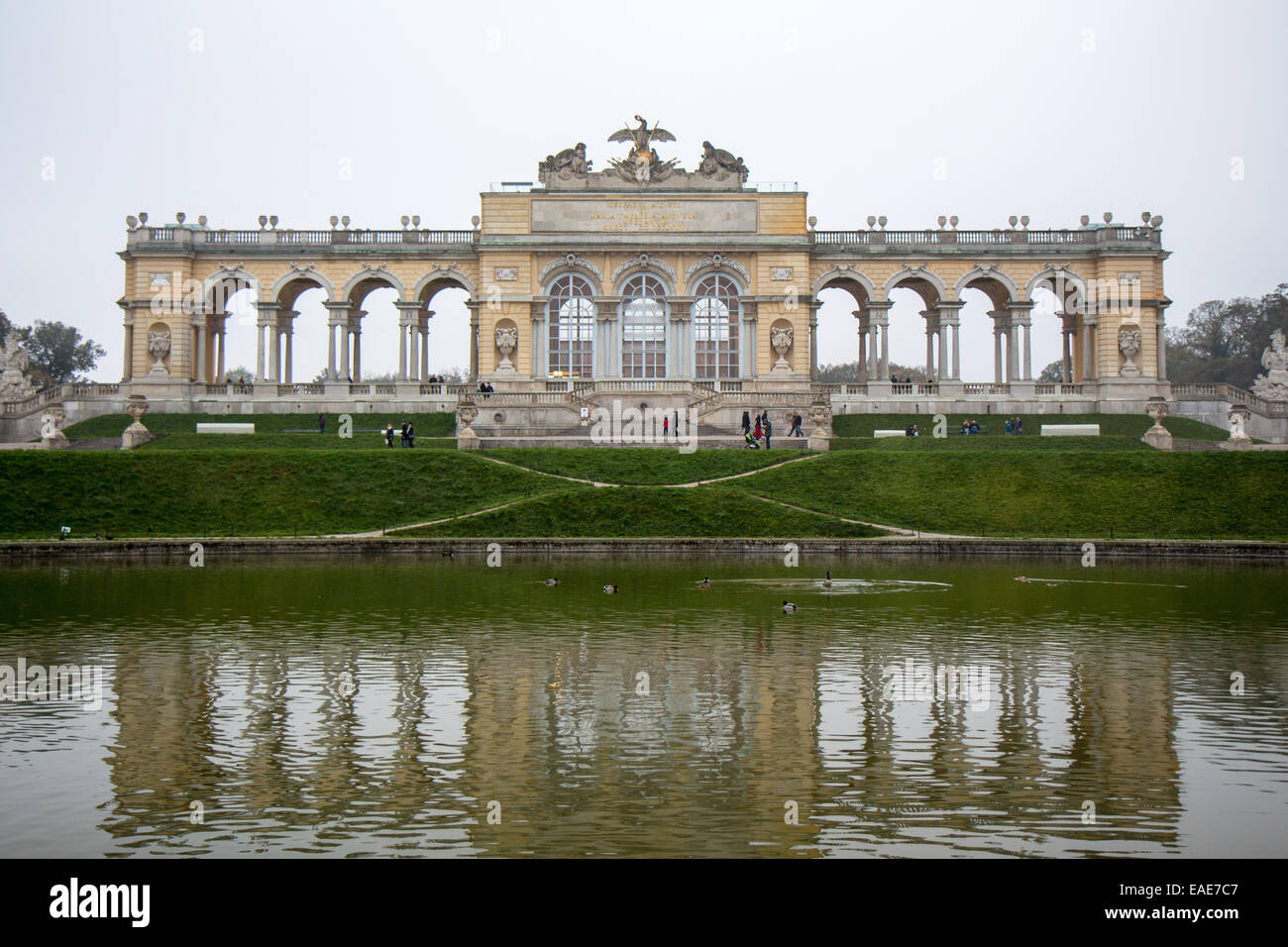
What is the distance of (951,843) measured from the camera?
7551 millimetres

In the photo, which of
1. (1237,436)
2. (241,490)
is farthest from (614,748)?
(1237,436)

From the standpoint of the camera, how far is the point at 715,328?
2343 inches

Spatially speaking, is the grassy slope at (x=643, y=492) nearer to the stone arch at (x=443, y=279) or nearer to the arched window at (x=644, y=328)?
the arched window at (x=644, y=328)

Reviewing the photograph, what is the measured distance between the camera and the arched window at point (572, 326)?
59.2m

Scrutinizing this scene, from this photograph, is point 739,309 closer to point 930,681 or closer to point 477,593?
point 477,593

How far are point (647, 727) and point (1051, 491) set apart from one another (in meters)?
27.0

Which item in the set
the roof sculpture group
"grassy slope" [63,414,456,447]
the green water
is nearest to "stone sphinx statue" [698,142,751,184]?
the roof sculpture group

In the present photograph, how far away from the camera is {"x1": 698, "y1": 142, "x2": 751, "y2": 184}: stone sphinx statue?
5853 cm

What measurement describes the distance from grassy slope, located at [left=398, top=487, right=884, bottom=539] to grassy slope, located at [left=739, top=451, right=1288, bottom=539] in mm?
1807

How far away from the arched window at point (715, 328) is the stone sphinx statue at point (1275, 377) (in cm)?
2464

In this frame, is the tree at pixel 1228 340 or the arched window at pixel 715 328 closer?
the arched window at pixel 715 328

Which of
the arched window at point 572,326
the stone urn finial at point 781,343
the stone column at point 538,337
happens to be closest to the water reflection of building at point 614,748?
the stone urn finial at point 781,343
